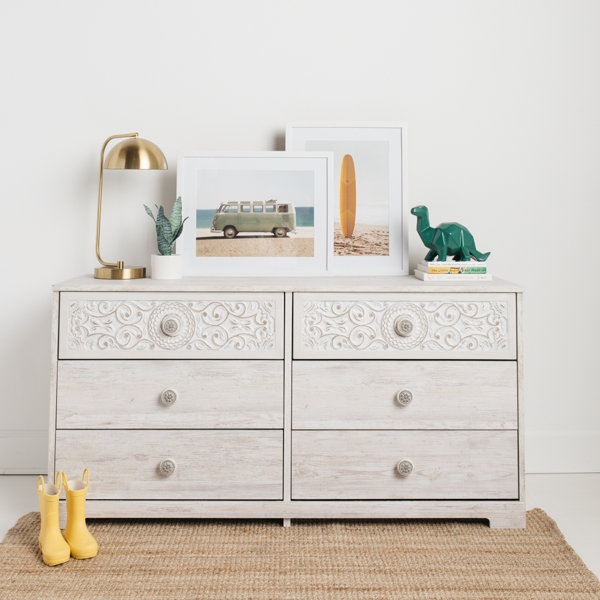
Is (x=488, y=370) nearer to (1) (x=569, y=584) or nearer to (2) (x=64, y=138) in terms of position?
(1) (x=569, y=584)

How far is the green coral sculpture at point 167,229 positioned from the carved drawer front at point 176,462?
65 cm

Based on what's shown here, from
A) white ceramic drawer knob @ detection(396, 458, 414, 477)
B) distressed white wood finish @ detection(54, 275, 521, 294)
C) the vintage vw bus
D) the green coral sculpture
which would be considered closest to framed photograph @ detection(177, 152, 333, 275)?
the vintage vw bus

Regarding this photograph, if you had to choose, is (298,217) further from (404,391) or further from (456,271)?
(404,391)

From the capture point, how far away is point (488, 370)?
1993 millimetres

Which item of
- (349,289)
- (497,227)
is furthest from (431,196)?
(349,289)

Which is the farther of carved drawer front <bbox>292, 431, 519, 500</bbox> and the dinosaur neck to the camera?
the dinosaur neck

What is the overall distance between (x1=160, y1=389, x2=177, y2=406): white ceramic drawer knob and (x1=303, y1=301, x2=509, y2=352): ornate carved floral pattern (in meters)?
0.45

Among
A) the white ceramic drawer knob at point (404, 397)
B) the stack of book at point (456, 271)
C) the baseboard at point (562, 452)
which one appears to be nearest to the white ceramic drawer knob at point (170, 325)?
the white ceramic drawer knob at point (404, 397)

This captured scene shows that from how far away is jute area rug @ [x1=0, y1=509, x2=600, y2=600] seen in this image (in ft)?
5.38

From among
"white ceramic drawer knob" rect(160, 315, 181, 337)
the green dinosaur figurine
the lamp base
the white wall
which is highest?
the white wall

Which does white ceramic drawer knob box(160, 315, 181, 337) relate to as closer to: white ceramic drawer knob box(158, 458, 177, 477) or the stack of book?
white ceramic drawer knob box(158, 458, 177, 477)

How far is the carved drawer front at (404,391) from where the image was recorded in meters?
1.98

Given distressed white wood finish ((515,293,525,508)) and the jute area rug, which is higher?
distressed white wood finish ((515,293,525,508))

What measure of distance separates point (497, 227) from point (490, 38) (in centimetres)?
76
